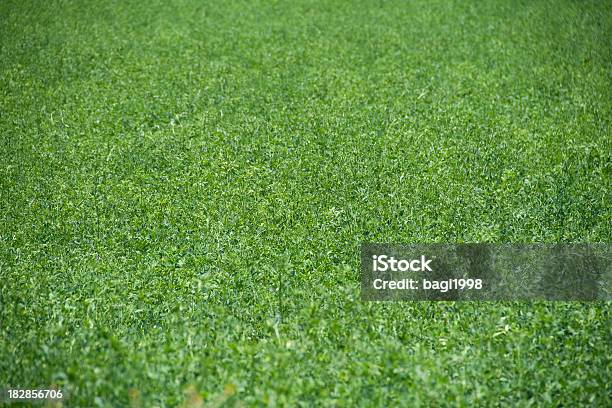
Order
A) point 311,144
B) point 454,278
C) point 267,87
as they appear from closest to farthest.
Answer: point 454,278, point 311,144, point 267,87

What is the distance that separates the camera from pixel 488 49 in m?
13.9

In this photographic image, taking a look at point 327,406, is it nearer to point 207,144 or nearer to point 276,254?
point 276,254

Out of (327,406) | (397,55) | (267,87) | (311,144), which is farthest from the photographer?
(397,55)

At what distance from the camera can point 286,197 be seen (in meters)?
8.67

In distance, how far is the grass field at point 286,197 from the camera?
569cm

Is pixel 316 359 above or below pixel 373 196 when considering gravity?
below

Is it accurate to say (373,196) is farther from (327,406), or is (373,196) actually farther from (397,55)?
(397,55)

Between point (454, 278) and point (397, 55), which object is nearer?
point (454, 278)

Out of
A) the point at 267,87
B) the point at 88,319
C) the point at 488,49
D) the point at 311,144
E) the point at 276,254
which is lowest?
the point at 88,319

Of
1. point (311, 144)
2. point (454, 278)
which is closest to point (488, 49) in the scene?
point (311, 144)

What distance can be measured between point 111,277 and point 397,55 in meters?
8.32

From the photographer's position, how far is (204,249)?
25.4 feet

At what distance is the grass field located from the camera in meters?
5.69

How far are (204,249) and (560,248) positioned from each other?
381 cm
